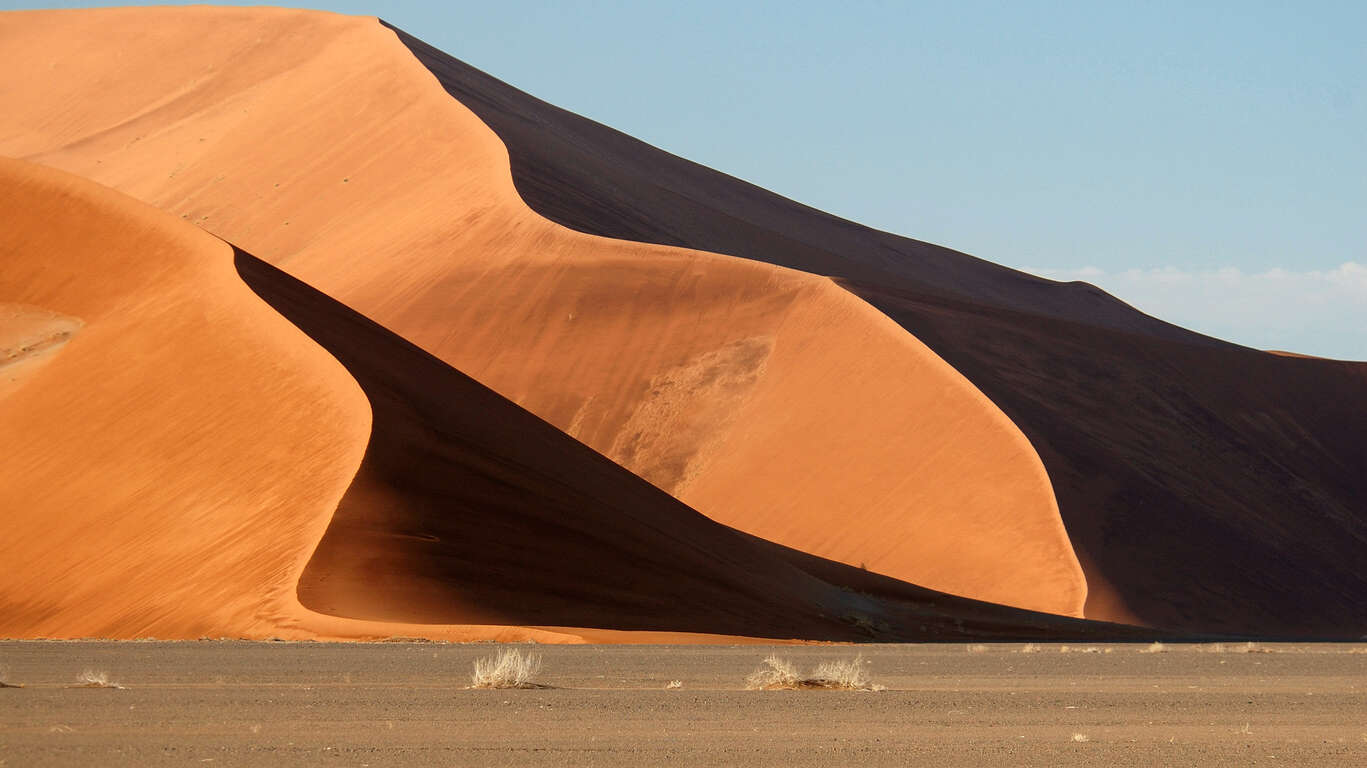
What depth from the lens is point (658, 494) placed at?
30.8 metres

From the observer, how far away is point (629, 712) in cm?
1274

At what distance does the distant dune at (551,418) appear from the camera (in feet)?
76.9

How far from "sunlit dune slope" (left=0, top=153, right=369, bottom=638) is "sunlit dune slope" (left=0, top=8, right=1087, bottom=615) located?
1330 centimetres

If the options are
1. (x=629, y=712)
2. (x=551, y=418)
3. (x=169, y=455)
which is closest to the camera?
(x=629, y=712)

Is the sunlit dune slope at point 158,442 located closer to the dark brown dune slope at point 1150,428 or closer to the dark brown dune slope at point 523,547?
the dark brown dune slope at point 523,547

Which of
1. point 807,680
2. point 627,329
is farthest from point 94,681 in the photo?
point 627,329

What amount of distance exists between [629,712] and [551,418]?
3009cm

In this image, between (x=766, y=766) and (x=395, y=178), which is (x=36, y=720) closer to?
(x=766, y=766)

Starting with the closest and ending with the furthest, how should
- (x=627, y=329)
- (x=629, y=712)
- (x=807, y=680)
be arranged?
(x=629, y=712)
(x=807, y=680)
(x=627, y=329)

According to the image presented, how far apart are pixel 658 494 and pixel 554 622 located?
337 inches

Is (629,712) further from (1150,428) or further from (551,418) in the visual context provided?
(1150,428)

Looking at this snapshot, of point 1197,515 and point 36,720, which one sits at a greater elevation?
point 36,720

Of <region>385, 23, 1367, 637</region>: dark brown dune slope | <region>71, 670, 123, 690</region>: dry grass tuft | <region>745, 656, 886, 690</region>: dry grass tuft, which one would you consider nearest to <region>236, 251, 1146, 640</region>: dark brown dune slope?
<region>71, 670, 123, 690</region>: dry grass tuft

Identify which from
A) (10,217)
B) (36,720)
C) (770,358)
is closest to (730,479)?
(770,358)
